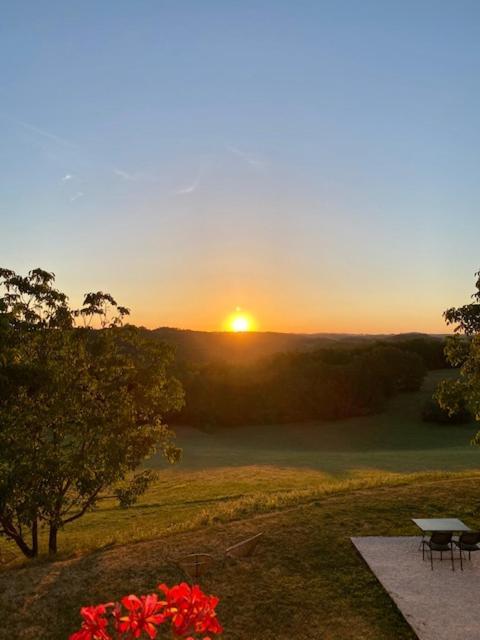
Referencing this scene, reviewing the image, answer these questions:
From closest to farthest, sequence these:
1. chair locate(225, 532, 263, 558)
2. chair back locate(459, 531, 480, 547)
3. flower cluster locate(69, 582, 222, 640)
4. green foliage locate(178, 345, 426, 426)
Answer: flower cluster locate(69, 582, 222, 640)
chair back locate(459, 531, 480, 547)
chair locate(225, 532, 263, 558)
green foliage locate(178, 345, 426, 426)

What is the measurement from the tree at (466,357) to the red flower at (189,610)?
18.0 metres

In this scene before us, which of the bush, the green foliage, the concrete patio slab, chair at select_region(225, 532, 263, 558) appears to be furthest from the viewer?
the green foliage

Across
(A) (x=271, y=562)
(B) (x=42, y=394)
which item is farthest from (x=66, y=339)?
(A) (x=271, y=562)

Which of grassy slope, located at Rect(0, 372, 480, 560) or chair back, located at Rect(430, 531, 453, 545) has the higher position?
chair back, located at Rect(430, 531, 453, 545)

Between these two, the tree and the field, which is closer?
the field

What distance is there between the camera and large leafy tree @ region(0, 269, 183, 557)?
17.9m

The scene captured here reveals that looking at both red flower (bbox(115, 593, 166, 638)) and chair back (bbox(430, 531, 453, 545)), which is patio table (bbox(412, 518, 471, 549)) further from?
red flower (bbox(115, 593, 166, 638))

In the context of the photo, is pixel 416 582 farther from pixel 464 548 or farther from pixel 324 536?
pixel 324 536

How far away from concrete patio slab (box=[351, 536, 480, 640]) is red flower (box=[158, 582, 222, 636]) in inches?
298

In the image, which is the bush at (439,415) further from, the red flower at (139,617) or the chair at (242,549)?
the red flower at (139,617)

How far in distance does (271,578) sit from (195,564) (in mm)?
2005

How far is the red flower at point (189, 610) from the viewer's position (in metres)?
5.35

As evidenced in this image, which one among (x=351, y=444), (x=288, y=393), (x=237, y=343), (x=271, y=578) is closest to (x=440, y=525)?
(x=271, y=578)

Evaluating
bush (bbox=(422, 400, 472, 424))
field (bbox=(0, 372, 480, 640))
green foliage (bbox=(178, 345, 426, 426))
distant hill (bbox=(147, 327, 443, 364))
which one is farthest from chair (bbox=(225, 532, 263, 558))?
distant hill (bbox=(147, 327, 443, 364))
